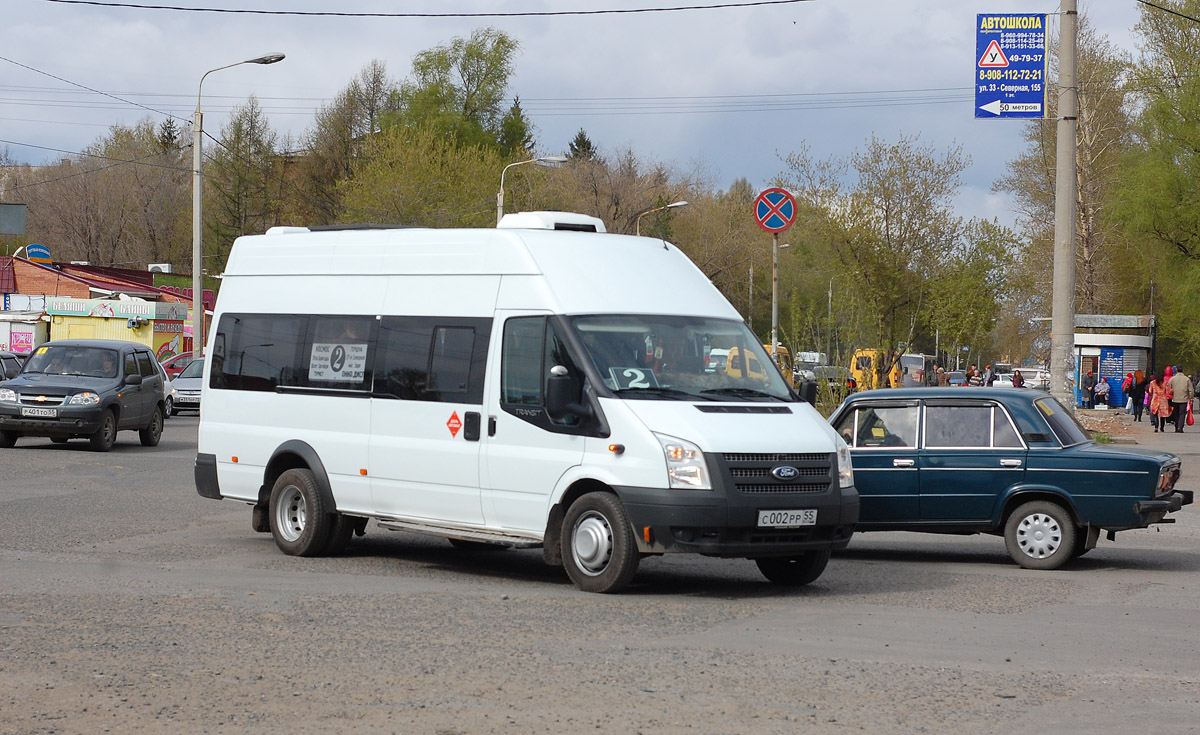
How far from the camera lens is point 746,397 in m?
A: 10.4

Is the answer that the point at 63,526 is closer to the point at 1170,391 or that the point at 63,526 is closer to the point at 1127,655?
the point at 1127,655

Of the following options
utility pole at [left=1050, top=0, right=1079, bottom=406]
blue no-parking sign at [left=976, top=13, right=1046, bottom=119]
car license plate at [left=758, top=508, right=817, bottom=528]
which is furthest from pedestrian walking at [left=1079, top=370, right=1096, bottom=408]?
car license plate at [left=758, top=508, right=817, bottom=528]

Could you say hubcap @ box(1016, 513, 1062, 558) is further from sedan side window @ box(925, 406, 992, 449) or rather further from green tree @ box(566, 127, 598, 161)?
green tree @ box(566, 127, 598, 161)

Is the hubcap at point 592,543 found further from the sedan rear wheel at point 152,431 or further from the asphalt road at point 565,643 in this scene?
the sedan rear wheel at point 152,431

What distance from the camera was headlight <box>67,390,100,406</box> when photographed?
23750mm

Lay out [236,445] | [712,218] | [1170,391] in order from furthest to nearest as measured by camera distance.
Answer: [712,218], [1170,391], [236,445]

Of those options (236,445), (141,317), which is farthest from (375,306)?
(141,317)

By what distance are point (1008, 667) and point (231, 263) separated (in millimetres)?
8157

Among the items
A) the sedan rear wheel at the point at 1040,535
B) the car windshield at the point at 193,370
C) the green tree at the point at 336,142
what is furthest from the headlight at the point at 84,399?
the green tree at the point at 336,142

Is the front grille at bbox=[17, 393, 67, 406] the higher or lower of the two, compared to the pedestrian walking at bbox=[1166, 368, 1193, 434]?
lower

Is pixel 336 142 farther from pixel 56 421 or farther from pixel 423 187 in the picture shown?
pixel 56 421

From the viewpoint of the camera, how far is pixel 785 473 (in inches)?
390

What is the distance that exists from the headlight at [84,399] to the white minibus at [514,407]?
11.8 m

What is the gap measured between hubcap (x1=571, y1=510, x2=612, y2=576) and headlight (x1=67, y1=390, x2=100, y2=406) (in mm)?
15881
